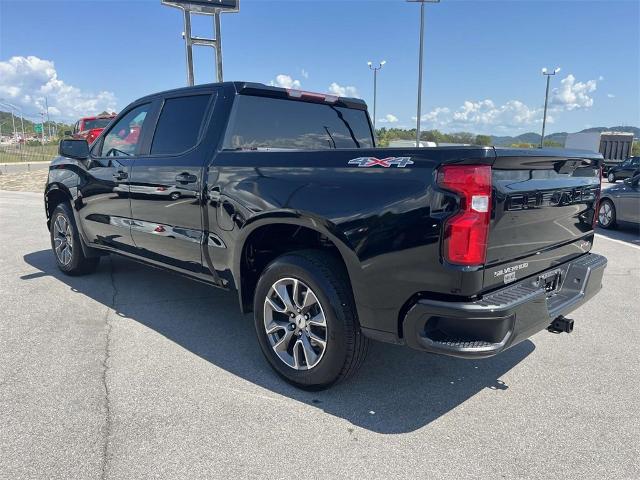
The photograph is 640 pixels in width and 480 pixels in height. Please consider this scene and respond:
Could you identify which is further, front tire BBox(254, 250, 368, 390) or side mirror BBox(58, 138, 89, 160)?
side mirror BBox(58, 138, 89, 160)

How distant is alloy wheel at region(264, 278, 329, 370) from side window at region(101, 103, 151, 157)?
2.17 metres

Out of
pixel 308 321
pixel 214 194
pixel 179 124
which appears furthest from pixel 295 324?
pixel 179 124

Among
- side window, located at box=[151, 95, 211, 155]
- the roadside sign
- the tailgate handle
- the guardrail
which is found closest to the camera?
side window, located at box=[151, 95, 211, 155]

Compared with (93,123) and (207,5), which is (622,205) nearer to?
(207,5)

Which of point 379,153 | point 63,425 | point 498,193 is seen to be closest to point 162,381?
point 63,425

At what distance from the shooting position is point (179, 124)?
407cm

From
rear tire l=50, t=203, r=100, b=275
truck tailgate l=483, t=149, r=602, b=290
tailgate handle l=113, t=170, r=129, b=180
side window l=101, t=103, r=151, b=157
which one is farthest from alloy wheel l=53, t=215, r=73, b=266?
truck tailgate l=483, t=149, r=602, b=290

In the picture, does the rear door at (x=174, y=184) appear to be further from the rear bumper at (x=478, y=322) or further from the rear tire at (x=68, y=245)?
the rear bumper at (x=478, y=322)

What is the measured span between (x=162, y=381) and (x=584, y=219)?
3063mm

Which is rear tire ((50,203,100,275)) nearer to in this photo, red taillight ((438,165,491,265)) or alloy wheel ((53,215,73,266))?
alloy wheel ((53,215,73,266))

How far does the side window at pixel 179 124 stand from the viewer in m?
3.89

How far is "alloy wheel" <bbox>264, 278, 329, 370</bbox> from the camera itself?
10.1 feet

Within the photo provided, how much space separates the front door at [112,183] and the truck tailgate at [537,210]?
3.20 m

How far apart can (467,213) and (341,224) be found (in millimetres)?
707
